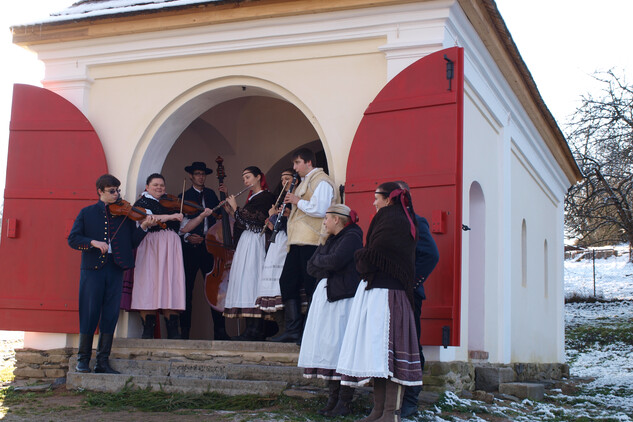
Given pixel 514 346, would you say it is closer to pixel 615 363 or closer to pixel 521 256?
pixel 521 256

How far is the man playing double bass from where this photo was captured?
29.3ft

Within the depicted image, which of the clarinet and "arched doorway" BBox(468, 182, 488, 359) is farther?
"arched doorway" BBox(468, 182, 488, 359)

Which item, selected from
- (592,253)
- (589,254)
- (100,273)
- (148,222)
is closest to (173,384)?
(100,273)

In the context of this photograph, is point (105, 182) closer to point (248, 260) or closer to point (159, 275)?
point (159, 275)

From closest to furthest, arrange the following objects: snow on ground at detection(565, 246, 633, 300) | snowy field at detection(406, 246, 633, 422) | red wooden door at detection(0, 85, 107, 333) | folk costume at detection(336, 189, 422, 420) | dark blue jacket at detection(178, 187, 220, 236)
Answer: folk costume at detection(336, 189, 422, 420), snowy field at detection(406, 246, 633, 422), red wooden door at detection(0, 85, 107, 333), dark blue jacket at detection(178, 187, 220, 236), snow on ground at detection(565, 246, 633, 300)

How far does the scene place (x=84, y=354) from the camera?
299 inches

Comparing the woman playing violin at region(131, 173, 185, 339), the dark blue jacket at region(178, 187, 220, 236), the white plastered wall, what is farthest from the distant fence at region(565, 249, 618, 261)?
the woman playing violin at region(131, 173, 185, 339)

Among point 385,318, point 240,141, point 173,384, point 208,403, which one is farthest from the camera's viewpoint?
point 240,141

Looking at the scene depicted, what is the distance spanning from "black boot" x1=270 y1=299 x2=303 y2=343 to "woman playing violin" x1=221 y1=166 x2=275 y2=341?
622 mm

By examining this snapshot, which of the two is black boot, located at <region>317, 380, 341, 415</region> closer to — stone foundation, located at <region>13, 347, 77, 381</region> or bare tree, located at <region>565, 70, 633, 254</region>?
stone foundation, located at <region>13, 347, 77, 381</region>

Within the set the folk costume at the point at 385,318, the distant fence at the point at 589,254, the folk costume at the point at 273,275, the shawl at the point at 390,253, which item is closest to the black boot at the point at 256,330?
the folk costume at the point at 273,275

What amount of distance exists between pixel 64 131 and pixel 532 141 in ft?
23.3

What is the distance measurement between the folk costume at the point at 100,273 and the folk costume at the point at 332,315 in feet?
7.72

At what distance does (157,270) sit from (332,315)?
2.81 m
